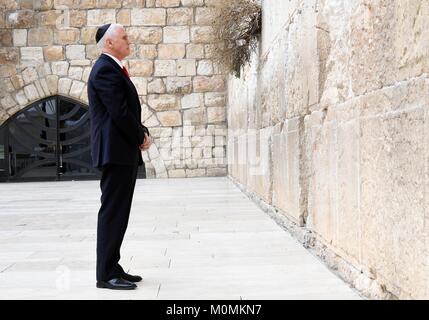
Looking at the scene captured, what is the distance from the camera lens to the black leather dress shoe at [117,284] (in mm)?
2855

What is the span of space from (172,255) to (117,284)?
0.97 meters

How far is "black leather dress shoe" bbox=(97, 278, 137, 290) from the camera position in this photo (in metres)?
2.86

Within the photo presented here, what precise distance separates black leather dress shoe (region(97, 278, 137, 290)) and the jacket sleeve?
640 mm

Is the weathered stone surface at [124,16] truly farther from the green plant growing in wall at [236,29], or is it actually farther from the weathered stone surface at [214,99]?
the green plant growing in wall at [236,29]

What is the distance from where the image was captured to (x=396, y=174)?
7.23 feet

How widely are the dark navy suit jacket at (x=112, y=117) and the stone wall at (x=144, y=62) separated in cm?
872

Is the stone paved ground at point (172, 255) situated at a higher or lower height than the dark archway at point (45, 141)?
lower

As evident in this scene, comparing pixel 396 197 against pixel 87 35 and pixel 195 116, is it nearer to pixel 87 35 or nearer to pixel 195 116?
pixel 195 116

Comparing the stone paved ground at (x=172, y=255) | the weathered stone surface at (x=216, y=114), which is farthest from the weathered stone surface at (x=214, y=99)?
the stone paved ground at (x=172, y=255)

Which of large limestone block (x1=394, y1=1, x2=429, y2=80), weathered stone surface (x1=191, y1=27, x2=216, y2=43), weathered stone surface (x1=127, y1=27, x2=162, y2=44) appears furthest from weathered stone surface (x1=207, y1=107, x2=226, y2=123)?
large limestone block (x1=394, y1=1, x2=429, y2=80)

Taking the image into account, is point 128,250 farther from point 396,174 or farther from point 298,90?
point 396,174

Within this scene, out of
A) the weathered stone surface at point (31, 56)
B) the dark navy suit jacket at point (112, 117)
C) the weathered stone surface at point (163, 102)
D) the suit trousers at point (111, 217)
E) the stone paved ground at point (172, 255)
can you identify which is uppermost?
the weathered stone surface at point (31, 56)

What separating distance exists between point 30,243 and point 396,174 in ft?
9.59
